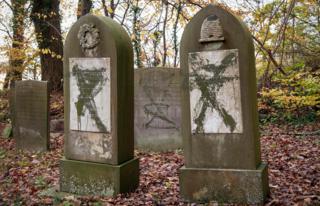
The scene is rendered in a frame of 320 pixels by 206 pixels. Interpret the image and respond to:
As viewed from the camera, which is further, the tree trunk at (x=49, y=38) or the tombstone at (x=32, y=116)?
the tree trunk at (x=49, y=38)

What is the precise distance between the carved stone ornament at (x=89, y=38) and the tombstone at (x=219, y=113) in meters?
1.22

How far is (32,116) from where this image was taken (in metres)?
8.02

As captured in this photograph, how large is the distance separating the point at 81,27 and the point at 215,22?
1.90m

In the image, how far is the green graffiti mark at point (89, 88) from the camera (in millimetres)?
4617

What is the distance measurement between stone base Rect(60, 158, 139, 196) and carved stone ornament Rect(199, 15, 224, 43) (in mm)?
2028

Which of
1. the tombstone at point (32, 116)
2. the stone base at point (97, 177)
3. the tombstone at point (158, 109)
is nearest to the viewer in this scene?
the stone base at point (97, 177)

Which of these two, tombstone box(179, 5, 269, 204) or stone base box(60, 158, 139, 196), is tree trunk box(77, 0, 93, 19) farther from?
tombstone box(179, 5, 269, 204)

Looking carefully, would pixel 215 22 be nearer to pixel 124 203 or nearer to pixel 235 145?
pixel 235 145

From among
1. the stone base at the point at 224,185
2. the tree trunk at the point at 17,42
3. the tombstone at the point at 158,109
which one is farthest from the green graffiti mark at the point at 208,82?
the tree trunk at the point at 17,42

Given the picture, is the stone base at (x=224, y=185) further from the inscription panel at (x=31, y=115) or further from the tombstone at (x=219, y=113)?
the inscription panel at (x=31, y=115)

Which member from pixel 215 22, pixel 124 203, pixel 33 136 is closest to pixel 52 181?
pixel 124 203

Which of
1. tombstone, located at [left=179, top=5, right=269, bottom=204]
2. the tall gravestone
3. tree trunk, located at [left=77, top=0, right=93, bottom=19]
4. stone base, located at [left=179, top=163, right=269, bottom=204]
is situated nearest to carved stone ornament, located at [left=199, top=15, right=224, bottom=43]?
tombstone, located at [left=179, top=5, right=269, bottom=204]

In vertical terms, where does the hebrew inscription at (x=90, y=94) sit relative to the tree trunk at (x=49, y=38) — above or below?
below

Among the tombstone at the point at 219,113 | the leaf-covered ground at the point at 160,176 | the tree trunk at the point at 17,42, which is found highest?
the tree trunk at the point at 17,42
